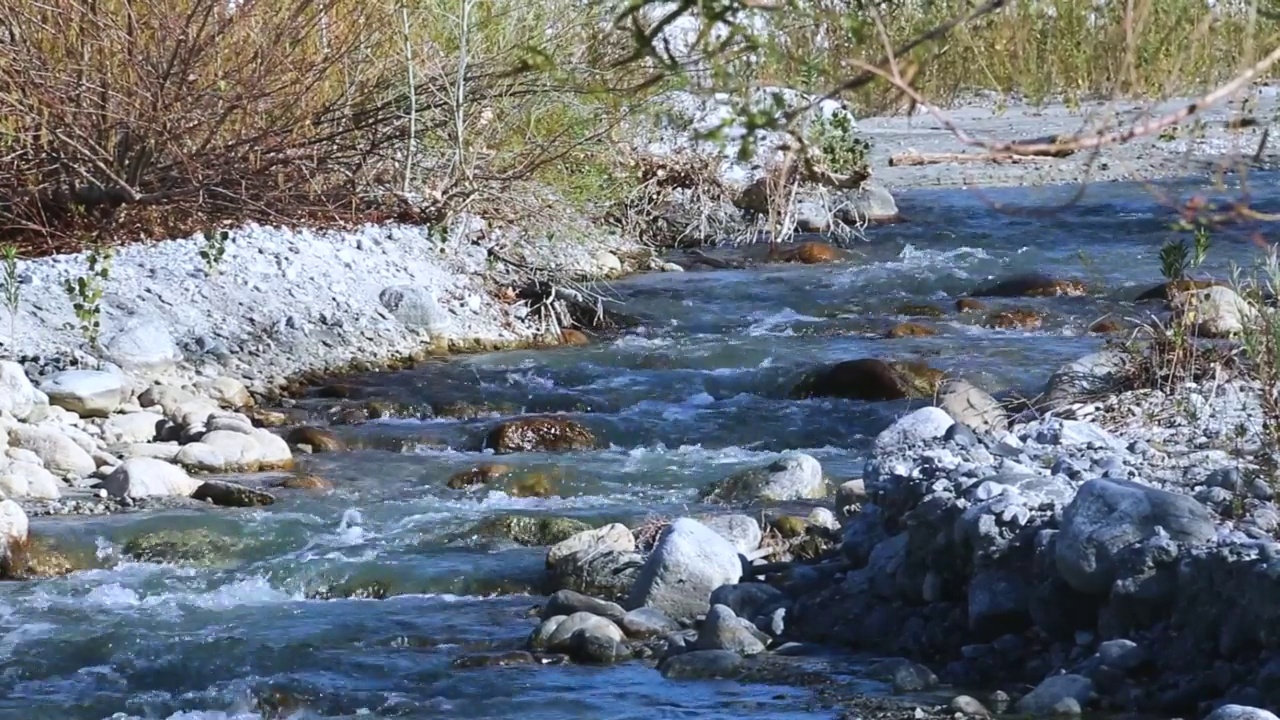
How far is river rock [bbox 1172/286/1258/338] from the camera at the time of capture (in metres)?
8.27

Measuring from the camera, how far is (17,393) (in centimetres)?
884

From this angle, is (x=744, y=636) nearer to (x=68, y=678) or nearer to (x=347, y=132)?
(x=68, y=678)

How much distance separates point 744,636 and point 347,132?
7122 mm

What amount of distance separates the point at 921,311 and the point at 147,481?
6.22 metres

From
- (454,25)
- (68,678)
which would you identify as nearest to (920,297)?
(454,25)

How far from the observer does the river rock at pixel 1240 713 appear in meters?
4.32

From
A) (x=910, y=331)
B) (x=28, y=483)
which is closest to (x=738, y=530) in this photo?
(x=28, y=483)

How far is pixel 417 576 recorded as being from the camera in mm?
6875

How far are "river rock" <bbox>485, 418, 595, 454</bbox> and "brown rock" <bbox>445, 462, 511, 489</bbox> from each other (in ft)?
2.07

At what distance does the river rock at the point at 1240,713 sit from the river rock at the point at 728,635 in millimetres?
1731

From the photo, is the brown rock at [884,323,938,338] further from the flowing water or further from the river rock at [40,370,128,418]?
the river rock at [40,370,128,418]

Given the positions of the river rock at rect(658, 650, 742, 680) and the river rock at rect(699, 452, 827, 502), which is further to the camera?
the river rock at rect(699, 452, 827, 502)

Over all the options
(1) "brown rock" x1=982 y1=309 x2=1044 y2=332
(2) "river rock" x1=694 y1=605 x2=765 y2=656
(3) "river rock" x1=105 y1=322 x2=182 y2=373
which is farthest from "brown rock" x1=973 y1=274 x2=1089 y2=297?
(2) "river rock" x1=694 y1=605 x2=765 y2=656

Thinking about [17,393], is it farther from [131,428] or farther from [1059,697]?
[1059,697]
